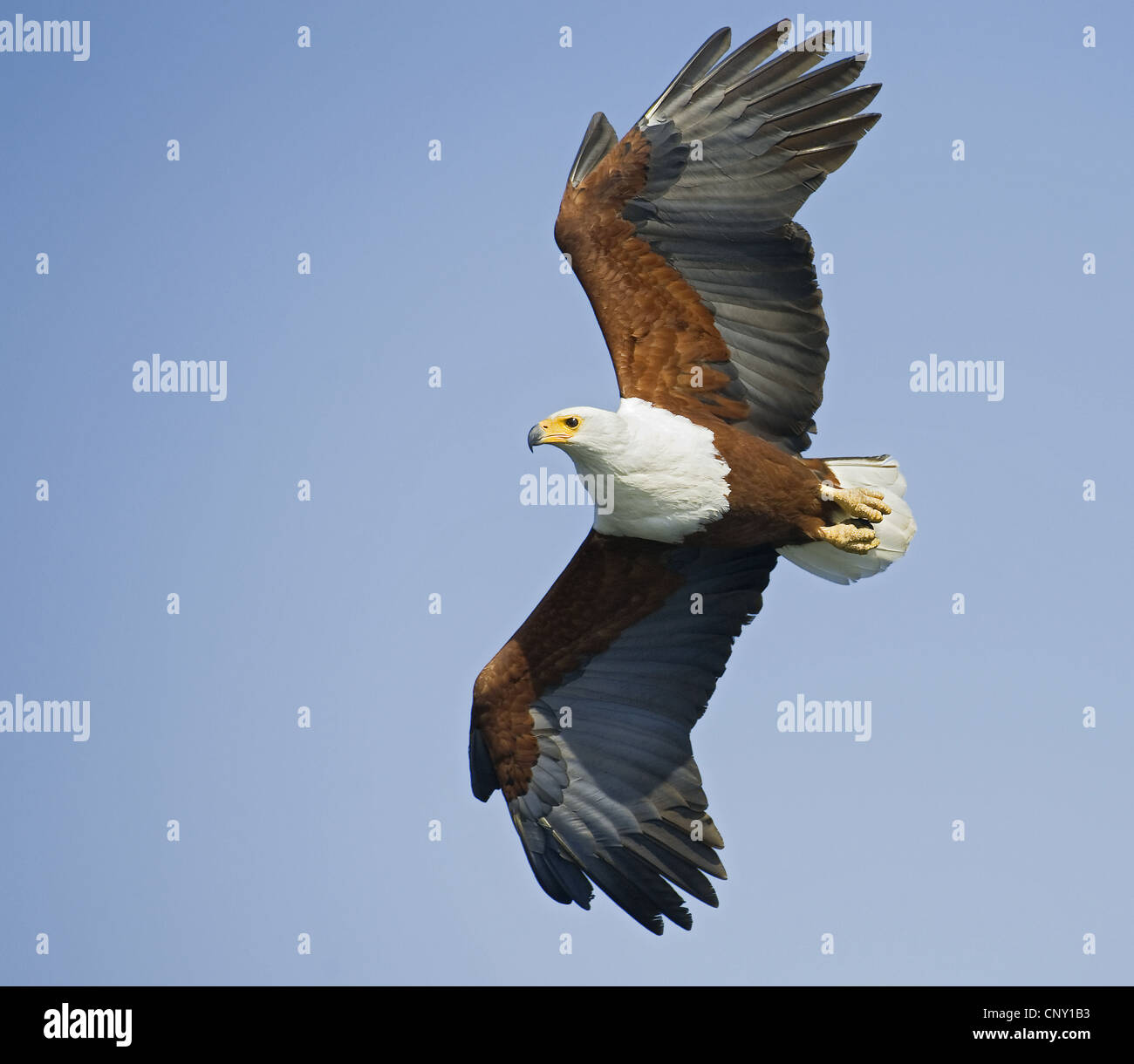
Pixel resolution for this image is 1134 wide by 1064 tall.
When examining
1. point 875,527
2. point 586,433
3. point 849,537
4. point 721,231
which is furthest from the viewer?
point 875,527

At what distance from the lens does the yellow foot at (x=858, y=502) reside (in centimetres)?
973

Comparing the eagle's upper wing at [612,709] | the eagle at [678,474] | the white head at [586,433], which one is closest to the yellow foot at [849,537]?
the eagle at [678,474]

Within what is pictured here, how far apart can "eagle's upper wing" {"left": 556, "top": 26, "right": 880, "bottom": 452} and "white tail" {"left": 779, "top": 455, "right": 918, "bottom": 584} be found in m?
0.49

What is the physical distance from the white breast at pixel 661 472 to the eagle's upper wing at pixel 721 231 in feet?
0.94

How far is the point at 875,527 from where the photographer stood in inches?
397

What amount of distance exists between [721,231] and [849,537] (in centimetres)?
186

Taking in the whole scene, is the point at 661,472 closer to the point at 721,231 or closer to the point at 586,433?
the point at 586,433

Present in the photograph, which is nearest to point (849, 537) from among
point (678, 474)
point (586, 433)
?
point (678, 474)

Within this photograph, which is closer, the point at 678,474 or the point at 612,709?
the point at 678,474

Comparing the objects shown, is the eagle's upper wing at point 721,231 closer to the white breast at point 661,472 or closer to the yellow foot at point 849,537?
the white breast at point 661,472

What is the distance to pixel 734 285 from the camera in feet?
31.6

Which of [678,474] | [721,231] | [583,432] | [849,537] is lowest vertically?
[849,537]
